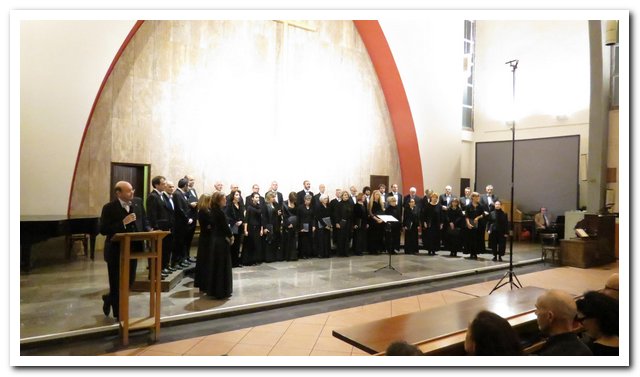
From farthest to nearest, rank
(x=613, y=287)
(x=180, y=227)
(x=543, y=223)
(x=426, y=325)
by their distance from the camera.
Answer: (x=543, y=223) → (x=180, y=227) → (x=613, y=287) → (x=426, y=325)

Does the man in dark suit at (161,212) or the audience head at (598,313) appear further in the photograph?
the man in dark suit at (161,212)

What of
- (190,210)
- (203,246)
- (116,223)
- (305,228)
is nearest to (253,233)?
(305,228)

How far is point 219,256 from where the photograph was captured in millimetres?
4543

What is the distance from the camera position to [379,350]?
6.47ft

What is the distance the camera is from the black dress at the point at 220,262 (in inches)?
175

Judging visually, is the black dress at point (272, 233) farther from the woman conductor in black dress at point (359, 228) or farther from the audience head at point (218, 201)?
the audience head at point (218, 201)

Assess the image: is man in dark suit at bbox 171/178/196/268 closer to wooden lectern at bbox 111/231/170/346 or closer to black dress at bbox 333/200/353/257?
wooden lectern at bbox 111/231/170/346

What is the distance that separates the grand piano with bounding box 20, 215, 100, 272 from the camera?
5.03m

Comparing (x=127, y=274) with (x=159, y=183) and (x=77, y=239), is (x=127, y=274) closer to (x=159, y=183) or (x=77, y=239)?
(x=159, y=183)

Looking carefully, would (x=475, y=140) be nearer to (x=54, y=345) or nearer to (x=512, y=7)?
(x=512, y=7)

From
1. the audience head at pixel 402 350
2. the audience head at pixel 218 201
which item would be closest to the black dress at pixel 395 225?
the audience head at pixel 218 201

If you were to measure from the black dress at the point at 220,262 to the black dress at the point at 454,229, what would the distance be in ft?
16.9

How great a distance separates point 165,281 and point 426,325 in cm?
354
